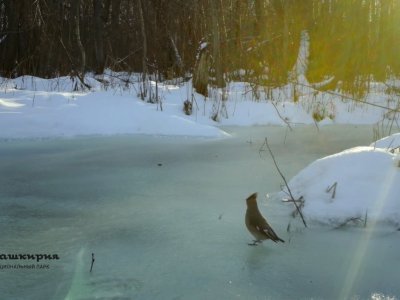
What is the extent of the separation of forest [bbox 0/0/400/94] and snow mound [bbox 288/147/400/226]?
5.36m

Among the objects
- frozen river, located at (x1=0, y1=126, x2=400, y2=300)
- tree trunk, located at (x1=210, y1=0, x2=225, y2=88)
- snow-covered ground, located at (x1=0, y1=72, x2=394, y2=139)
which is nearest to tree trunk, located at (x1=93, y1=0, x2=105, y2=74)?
snow-covered ground, located at (x1=0, y1=72, x2=394, y2=139)

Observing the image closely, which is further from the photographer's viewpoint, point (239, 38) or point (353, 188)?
point (239, 38)

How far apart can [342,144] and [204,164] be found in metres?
1.79

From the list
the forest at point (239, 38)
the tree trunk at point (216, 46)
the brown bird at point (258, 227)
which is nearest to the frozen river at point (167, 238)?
the brown bird at point (258, 227)

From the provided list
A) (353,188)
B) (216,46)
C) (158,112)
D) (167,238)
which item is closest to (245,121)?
(158,112)

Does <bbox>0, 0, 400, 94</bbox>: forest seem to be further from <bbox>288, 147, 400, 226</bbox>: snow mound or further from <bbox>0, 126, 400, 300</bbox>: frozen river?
<bbox>288, 147, 400, 226</bbox>: snow mound

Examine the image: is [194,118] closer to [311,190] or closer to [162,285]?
[311,190]

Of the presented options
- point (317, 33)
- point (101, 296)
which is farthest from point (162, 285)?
point (317, 33)

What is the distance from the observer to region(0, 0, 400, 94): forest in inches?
391

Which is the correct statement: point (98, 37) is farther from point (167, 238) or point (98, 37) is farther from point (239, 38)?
point (167, 238)

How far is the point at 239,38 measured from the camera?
9.69m

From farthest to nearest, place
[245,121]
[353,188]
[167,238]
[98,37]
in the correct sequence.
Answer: [98,37] → [245,121] → [353,188] → [167,238]

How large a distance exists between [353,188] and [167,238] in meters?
1.12

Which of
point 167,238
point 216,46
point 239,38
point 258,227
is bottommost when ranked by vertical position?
point 167,238
